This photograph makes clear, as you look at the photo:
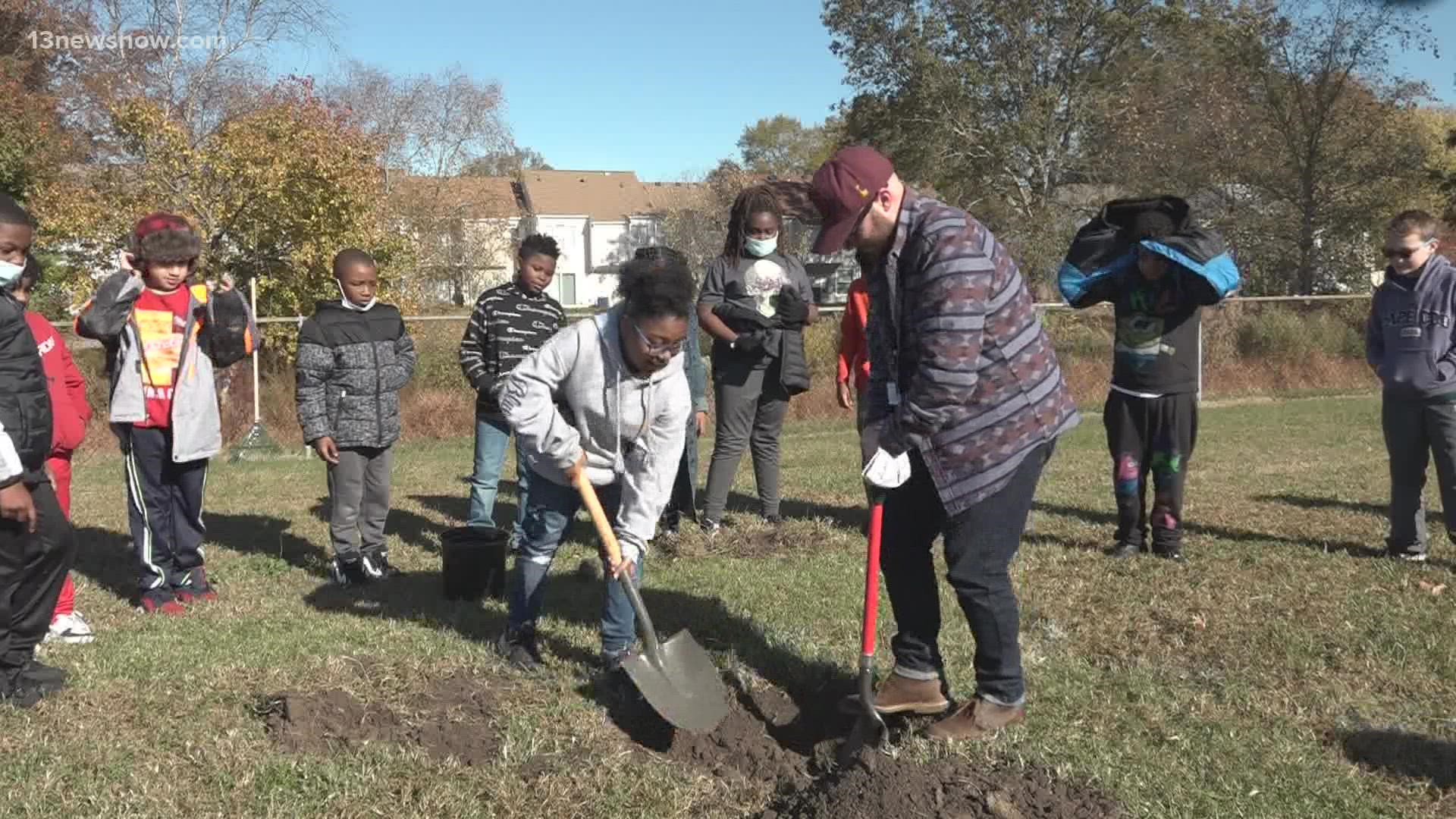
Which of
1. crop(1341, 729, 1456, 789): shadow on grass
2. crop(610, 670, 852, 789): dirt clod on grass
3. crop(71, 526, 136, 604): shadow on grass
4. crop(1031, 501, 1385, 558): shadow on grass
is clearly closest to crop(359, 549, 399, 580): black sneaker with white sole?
crop(71, 526, 136, 604): shadow on grass

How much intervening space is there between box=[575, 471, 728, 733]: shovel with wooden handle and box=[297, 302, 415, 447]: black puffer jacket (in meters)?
2.42

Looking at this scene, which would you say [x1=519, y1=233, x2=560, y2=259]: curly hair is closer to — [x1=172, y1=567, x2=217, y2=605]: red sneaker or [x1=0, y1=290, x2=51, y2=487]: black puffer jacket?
[x1=172, y1=567, x2=217, y2=605]: red sneaker

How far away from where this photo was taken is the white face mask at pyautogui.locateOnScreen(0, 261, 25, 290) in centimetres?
424

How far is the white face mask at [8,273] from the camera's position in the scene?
4242mm

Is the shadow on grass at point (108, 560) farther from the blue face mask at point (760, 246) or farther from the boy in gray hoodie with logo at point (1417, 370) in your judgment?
the boy in gray hoodie with logo at point (1417, 370)

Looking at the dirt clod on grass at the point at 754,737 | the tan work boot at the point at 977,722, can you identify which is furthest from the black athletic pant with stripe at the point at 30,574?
the tan work boot at the point at 977,722

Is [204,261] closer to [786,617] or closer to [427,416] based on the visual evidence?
[427,416]

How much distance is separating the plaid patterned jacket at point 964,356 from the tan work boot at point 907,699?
838mm

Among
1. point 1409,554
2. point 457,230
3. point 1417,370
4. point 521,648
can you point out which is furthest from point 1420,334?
point 457,230

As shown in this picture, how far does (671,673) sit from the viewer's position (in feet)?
13.1

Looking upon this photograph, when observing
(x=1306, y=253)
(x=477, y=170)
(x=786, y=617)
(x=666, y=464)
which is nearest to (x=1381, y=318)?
(x=786, y=617)

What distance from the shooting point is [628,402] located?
166 inches

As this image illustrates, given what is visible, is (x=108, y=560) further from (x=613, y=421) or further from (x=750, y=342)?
(x=613, y=421)

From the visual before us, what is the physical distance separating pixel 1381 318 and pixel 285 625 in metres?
6.52
